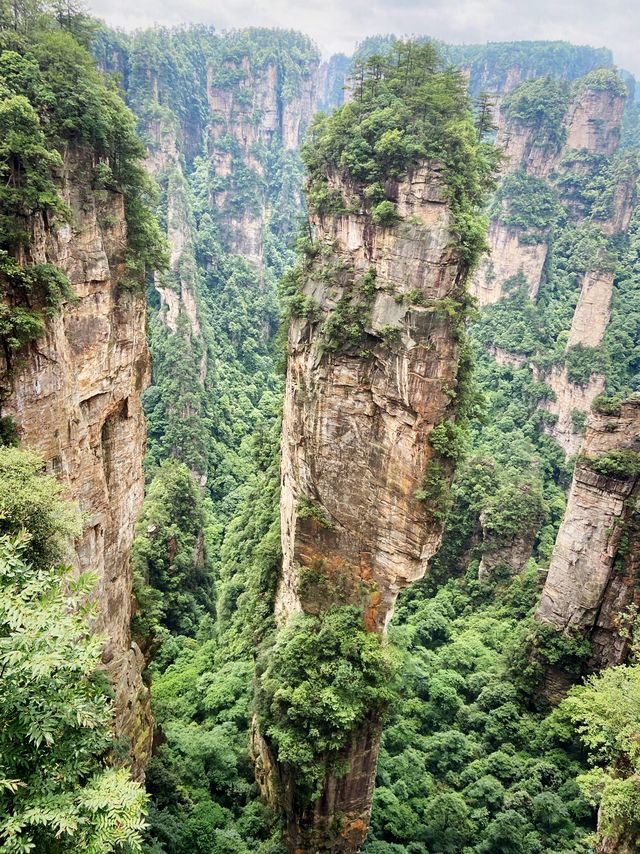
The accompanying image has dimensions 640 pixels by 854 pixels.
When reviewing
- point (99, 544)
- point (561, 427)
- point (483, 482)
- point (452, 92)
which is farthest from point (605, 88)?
point (99, 544)

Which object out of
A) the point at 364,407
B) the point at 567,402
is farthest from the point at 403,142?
the point at 567,402

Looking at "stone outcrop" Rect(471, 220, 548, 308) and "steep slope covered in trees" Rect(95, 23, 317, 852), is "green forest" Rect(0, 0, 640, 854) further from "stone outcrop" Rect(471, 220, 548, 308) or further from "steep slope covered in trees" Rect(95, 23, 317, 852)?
"stone outcrop" Rect(471, 220, 548, 308)

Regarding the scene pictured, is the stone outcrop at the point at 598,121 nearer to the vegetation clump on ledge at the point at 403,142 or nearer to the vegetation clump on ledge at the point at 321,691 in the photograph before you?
the vegetation clump on ledge at the point at 403,142

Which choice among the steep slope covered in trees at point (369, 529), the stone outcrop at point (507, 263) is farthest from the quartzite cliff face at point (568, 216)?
the steep slope covered in trees at point (369, 529)

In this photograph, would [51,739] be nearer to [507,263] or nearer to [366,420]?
[366,420]

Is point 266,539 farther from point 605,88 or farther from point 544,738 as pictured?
point 605,88

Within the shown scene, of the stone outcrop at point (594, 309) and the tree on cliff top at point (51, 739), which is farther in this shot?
the stone outcrop at point (594, 309)
